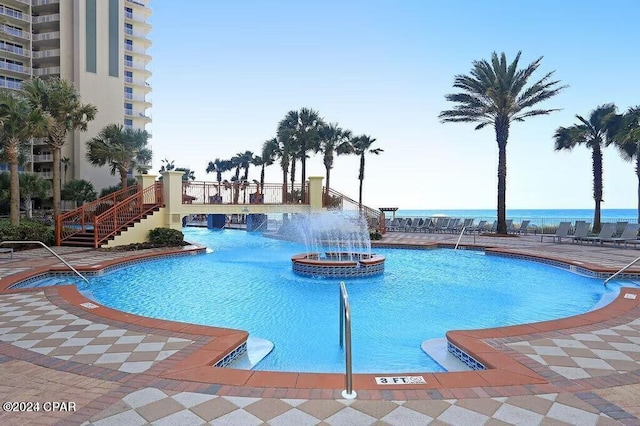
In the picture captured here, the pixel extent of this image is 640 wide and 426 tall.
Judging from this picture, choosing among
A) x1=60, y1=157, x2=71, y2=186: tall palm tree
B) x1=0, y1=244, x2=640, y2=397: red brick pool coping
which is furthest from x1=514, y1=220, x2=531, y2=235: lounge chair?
x1=60, y1=157, x2=71, y2=186: tall palm tree

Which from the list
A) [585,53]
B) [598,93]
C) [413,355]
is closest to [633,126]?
[598,93]

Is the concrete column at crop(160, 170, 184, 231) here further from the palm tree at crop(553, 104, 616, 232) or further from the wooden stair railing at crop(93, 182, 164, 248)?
the palm tree at crop(553, 104, 616, 232)

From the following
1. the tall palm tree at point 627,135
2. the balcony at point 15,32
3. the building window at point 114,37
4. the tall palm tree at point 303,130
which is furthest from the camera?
the building window at point 114,37

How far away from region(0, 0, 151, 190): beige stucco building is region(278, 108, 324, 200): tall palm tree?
26839mm

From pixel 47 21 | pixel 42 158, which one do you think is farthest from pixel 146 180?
pixel 47 21

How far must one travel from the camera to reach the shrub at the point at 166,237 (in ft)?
54.5

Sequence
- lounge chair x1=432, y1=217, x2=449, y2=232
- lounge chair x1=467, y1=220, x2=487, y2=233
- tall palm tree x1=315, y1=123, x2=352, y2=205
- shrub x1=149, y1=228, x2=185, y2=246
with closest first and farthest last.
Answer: shrub x1=149, y1=228, x2=185, y2=246 → lounge chair x1=467, y1=220, x2=487, y2=233 → lounge chair x1=432, y1=217, x2=449, y2=232 → tall palm tree x1=315, y1=123, x2=352, y2=205

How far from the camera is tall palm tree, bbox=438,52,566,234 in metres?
21.3

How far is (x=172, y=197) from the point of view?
1778cm

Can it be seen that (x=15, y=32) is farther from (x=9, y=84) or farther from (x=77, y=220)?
(x=77, y=220)

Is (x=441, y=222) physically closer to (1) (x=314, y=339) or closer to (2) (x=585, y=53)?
(2) (x=585, y=53)

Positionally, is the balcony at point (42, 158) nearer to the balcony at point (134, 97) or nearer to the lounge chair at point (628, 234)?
the balcony at point (134, 97)

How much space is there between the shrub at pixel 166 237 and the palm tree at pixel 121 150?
1134 cm

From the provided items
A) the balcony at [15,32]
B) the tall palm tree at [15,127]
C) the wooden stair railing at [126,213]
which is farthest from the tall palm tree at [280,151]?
the balcony at [15,32]
